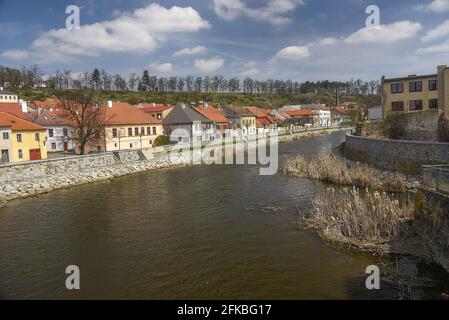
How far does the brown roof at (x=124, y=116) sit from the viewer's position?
48375 millimetres

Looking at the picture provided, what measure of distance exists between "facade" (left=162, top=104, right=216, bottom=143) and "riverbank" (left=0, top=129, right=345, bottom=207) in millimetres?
17374

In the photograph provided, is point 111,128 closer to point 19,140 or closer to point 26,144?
point 26,144

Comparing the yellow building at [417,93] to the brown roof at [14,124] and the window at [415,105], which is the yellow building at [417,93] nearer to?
the window at [415,105]

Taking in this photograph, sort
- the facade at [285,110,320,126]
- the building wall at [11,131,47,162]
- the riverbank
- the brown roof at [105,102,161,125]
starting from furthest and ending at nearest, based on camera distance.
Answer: the facade at [285,110,320,126]
the brown roof at [105,102,161,125]
the building wall at [11,131,47,162]
the riverbank

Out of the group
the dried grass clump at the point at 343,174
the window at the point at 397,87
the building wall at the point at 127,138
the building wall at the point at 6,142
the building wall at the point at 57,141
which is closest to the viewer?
the dried grass clump at the point at 343,174

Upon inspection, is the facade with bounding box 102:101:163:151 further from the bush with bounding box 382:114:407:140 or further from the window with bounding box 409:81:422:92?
the window with bounding box 409:81:422:92

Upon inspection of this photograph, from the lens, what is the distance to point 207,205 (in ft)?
73.0

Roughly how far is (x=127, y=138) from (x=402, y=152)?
109ft

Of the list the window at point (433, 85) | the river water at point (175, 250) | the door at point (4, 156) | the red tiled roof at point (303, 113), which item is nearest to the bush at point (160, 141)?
the door at point (4, 156)

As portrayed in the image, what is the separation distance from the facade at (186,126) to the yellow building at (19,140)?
2309 centimetres

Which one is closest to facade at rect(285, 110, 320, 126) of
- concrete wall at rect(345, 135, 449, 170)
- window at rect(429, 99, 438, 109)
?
window at rect(429, 99, 438, 109)

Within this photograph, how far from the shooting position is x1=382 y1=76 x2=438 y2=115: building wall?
4069 cm
